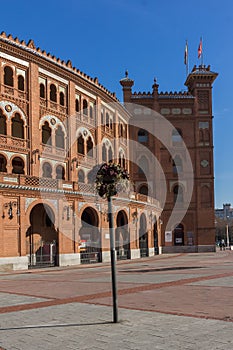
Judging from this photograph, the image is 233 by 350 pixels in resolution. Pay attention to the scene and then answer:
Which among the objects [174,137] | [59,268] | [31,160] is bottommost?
[59,268]

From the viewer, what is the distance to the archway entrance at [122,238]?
43.3 metres

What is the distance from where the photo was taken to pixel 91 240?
131 feet

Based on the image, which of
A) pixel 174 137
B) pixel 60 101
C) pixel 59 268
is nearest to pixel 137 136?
pixel 174 137

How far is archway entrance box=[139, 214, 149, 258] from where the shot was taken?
48.1m

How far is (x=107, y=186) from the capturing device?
1108 centimetres

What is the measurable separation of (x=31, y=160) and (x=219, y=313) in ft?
93.9

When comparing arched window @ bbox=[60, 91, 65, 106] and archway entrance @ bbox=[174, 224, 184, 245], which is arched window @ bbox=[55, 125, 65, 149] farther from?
archway entrance @ bbox=[174, 224, 184, 245]

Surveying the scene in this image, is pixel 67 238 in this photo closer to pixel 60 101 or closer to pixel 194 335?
pixel 60 101

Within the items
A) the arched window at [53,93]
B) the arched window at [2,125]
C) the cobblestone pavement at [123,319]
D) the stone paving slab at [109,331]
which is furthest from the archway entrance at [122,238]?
the stone paving slab at [109,331]

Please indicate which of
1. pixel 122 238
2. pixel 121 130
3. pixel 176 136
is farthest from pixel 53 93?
pixel 176 136

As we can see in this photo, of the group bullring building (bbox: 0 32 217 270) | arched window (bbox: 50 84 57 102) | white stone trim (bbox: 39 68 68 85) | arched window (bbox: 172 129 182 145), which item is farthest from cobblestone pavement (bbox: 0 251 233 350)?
arched window (bbox: 172 129 182 145)

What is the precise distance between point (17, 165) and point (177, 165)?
29424 mm

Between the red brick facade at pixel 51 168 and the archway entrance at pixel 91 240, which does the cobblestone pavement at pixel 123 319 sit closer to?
the red brick facade at pixel 51 168

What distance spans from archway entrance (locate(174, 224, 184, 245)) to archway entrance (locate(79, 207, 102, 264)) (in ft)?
73.1
